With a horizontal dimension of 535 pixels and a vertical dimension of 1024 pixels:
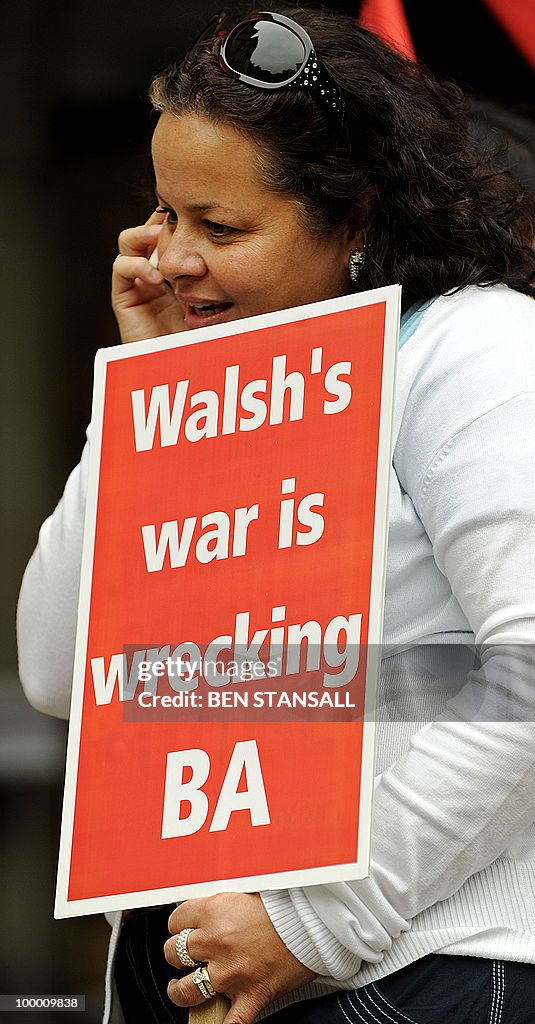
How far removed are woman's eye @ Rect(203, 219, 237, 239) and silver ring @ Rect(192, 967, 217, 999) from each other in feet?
1.99

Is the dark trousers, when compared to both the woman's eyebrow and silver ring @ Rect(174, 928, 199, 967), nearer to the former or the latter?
silver ring @ Rect(174, 928, 199, 967)

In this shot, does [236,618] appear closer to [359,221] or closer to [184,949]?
[184,949]

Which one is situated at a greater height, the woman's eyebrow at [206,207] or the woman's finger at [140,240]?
the woman's finger at [140,240]

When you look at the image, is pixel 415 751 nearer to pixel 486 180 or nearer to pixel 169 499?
pixel 169 499

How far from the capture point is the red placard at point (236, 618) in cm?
90

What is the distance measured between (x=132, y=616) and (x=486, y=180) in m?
0.55

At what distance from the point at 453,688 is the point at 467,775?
0.31 feet

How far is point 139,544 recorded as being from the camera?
100 cm

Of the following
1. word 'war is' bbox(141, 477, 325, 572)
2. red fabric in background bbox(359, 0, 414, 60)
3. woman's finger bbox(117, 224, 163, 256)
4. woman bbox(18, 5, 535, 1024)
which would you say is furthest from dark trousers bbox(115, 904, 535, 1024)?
red fabric in background bbox(359, 0, 414, 60)

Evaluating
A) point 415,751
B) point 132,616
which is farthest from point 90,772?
point 415,751

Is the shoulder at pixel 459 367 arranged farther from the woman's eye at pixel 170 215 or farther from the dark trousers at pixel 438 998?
the dark trousers at pixel 438 998

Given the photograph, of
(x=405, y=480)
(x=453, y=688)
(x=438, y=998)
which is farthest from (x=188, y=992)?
(x=405, y=480)

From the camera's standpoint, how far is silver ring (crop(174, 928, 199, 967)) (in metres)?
0.95

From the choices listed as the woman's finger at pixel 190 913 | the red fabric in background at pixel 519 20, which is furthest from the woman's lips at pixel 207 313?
the red fabric in background at pixel 519 20
